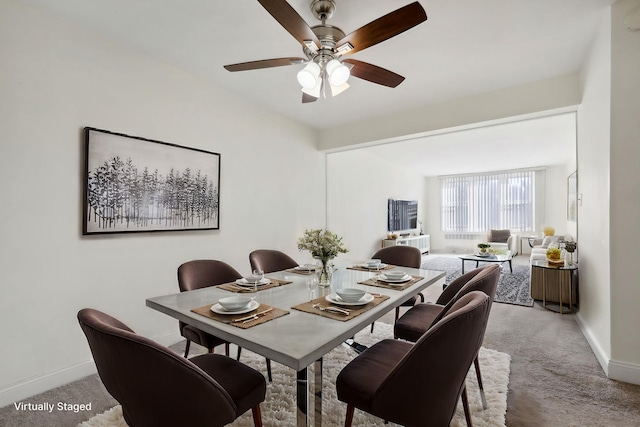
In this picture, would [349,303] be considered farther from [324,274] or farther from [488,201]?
[488,201]

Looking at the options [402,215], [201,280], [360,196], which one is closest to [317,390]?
[201,280]

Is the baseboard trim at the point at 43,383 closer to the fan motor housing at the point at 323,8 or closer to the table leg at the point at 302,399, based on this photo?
the table leg at the point at 302,399

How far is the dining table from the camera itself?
1.07 m

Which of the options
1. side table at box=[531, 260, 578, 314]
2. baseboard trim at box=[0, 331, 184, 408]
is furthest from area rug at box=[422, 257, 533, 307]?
baseboard trim at box=[0, 331, 184, 408]

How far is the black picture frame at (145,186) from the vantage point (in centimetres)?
225

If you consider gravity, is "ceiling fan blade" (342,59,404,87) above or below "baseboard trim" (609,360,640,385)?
above

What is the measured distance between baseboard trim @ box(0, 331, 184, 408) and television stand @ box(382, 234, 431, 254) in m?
5.36

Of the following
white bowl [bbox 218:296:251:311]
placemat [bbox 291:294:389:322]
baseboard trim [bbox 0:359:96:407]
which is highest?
white bowl [bbox 218:296:251:311]

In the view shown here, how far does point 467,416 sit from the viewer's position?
1.51 metres

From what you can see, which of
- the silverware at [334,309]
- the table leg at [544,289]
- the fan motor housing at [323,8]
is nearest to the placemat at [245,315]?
the silverware at [334,309]

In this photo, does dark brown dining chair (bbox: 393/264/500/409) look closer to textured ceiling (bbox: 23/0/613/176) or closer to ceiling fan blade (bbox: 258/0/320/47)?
ceiling fan blade (bbox: 258/0/320/47)

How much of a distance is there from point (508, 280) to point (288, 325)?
5287mm

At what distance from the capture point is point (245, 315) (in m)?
1.37

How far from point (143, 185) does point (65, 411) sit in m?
1.58
